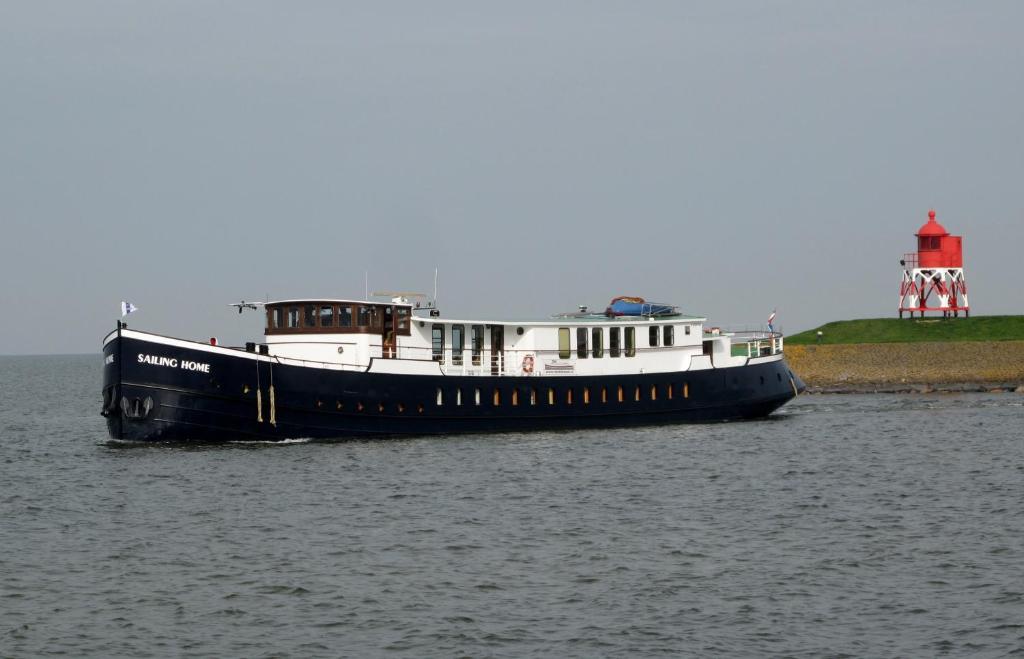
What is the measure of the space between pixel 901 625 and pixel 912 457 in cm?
2071

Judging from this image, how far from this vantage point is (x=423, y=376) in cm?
3938

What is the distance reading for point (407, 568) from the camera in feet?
72.3

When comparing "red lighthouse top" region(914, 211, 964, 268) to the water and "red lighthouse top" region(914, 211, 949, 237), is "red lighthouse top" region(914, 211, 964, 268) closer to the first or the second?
"red lighthouse top" region(914, 211, 949, 237)

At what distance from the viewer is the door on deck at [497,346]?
42781 mm

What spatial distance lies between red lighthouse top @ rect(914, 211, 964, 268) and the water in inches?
1734

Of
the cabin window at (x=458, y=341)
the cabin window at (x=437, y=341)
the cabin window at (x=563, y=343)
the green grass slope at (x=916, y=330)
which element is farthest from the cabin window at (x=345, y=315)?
the green grass slope at (x=916, y=330)

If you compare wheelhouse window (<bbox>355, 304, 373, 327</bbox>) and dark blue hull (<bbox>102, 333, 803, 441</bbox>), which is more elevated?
wheelhouse window (<bbox>355, 304, 373, 327</bbox>)

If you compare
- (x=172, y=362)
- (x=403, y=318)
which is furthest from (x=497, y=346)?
(x=172, y=362)

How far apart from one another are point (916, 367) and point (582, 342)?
1330 inches

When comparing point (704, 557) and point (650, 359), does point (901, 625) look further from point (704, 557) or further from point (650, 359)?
point (650, 359)

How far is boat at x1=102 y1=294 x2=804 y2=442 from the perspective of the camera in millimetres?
35844

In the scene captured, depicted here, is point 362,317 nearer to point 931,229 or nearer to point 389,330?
point 389,330

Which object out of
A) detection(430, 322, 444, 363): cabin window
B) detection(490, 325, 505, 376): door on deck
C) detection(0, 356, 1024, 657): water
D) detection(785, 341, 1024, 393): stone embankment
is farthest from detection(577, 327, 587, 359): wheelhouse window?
detection(785, 341, 1024, 393): stone embankment

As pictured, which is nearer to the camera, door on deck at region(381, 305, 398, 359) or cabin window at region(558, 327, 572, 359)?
door on deck at region(381, 305, 398, 359)
